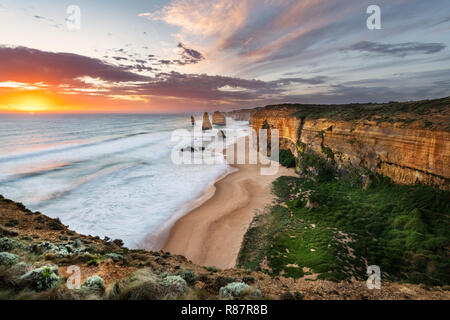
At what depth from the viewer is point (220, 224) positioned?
13.7 m

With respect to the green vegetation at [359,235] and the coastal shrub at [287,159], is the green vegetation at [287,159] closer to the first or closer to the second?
the coastal shrub at [287,159]

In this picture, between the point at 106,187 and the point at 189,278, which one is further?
the point at 106,187

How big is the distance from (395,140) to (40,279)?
20348 millimetres

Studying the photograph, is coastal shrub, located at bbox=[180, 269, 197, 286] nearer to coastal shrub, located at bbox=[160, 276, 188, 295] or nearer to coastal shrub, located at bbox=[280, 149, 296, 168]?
coastal shrub, located at bbox=[160, 276, 188, 295]

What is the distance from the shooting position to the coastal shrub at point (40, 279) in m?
4.06

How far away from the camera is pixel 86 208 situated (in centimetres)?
1717

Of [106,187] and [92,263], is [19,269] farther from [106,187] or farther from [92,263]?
Answer: [106,187]

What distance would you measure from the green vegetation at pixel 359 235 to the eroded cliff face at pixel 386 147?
962 mm

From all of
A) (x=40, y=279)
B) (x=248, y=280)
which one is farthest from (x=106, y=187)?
(x=248, y=280)

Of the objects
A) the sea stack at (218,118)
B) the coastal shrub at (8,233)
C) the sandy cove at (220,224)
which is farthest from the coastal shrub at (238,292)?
the sea stack at (218,118)

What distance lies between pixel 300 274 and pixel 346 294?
3.72 m

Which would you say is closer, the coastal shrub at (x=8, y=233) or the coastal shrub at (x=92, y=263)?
the coastal shrub at (x=92, y=263)

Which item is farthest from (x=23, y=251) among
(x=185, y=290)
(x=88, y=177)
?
(x=88, y=177)

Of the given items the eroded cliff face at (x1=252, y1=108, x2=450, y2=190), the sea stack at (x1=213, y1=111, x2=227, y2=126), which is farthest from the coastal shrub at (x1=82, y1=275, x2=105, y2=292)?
the sea stack at (x1=213, y1=111, x2=227, y2=126)
